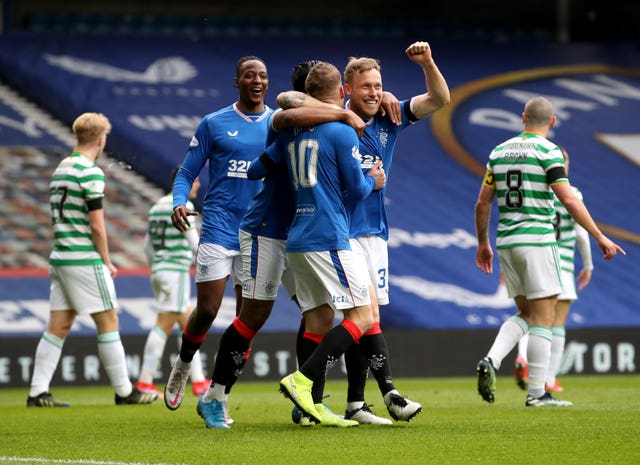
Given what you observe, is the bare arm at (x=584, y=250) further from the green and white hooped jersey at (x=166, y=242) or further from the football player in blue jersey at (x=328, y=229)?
the football player in blue jersey at (x=328, y=229)

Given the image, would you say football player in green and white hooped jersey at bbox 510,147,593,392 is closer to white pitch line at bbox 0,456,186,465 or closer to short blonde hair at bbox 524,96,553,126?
short blonde hair at bbox 524,96,553,126

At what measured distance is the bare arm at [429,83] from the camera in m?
6.83

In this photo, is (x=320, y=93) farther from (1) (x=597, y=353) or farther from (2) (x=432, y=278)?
(2) (x=432, y=278)

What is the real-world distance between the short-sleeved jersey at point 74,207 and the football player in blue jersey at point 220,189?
1918 mm

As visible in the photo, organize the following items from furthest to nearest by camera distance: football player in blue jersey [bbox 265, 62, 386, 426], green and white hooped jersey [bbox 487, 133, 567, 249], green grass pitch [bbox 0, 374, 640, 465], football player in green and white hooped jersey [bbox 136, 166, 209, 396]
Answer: football player in green and white hooped jersey [bbox 136, 166, 209, 396], green and white hooped jersey [bbox 487, 133, 567, 249], football player in blue jersey [bbox 265, 62, 386, 426], green grass pitch [bbox 0, 374, 640, 465]

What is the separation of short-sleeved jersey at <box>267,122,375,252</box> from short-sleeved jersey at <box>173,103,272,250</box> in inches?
33.1

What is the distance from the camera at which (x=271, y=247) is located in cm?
690

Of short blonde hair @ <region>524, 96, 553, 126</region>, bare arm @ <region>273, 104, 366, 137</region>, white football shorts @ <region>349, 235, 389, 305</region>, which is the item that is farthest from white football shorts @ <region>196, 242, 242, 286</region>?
short blonde hair @ <region>524, 96, 553, 126</region>

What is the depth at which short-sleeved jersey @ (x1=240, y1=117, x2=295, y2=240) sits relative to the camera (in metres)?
6.88

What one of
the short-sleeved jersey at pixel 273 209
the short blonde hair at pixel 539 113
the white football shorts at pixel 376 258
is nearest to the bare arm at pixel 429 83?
the white football shorts at pixel 376 258

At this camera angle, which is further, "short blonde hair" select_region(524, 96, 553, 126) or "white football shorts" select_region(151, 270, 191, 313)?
"white football shorts" select_region(151, 270, 191, 313)

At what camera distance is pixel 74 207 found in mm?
9117

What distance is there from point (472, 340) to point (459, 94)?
7448 millimetres

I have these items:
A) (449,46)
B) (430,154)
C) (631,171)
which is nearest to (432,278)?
(430,154)
